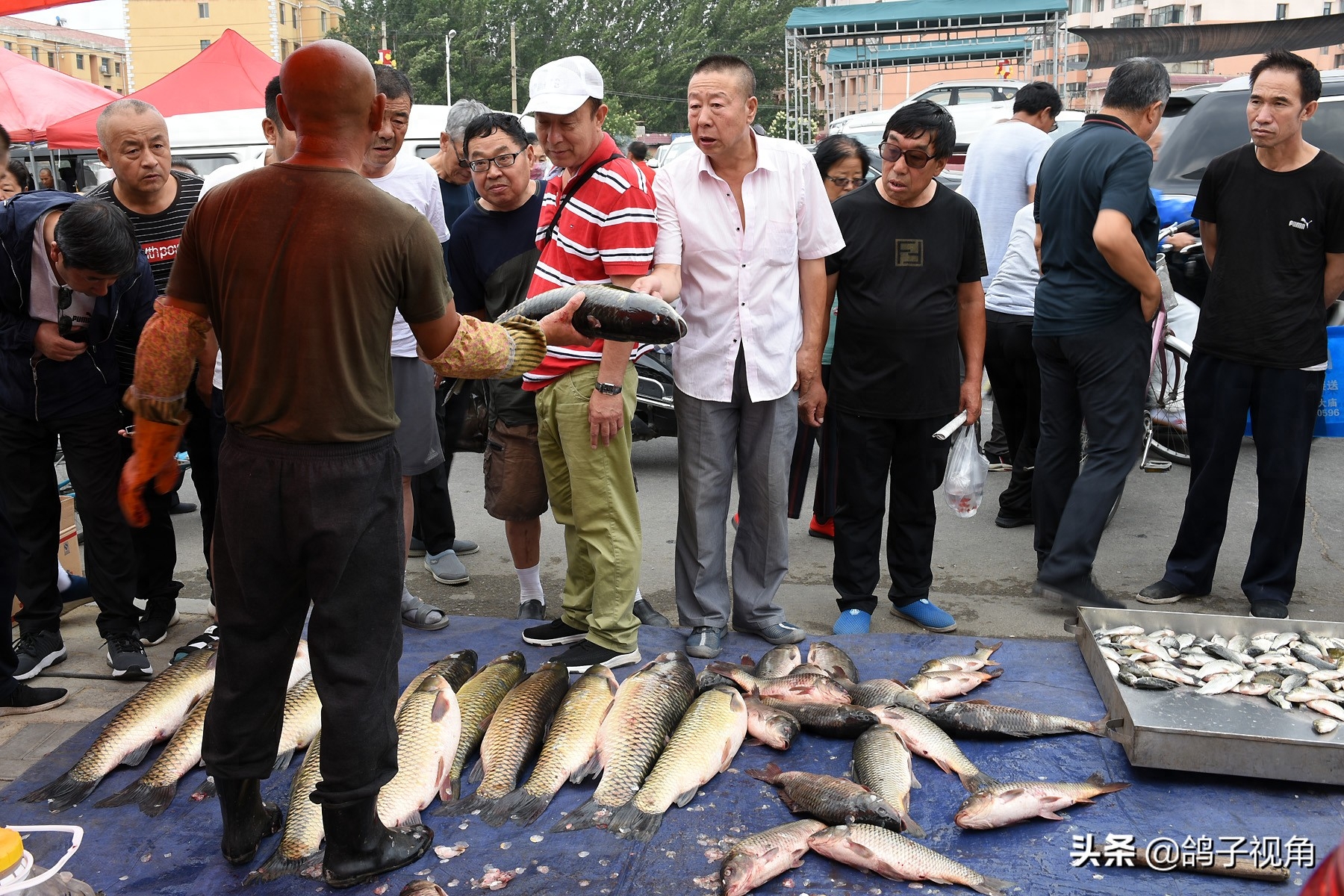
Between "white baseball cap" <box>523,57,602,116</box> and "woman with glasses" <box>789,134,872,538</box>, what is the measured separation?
2.00 meters

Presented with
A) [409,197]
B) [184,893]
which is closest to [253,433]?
[184,893]

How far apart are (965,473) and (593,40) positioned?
56.5m

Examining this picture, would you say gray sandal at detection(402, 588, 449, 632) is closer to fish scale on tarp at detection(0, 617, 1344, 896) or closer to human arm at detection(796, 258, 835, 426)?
fish scale on tarp at detection(0, 617, 1344, 896)

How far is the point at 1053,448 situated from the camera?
509cm

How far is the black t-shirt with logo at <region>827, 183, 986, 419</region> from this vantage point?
177 inches

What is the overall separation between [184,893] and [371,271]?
5.44 feet

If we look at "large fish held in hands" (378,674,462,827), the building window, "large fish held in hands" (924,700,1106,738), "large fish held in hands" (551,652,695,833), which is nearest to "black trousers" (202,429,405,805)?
"large fish held in hands" (378,674,462,827)

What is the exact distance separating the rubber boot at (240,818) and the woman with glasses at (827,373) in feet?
9.92

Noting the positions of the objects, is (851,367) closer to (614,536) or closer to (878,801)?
(614,536)

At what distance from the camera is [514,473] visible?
4.45 m

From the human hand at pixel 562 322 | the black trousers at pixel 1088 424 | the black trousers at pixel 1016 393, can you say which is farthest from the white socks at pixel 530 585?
the black trousers at pixel 1016 393

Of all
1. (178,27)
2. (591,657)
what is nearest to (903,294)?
(591,657)

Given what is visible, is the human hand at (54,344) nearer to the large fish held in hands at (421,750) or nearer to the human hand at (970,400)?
the large fish held in hands at (421,750)

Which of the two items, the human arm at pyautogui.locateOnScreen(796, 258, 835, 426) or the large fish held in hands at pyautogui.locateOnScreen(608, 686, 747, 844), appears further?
the human arm at pyautogui.locateOnScreen(796, 258, 835, 426)
